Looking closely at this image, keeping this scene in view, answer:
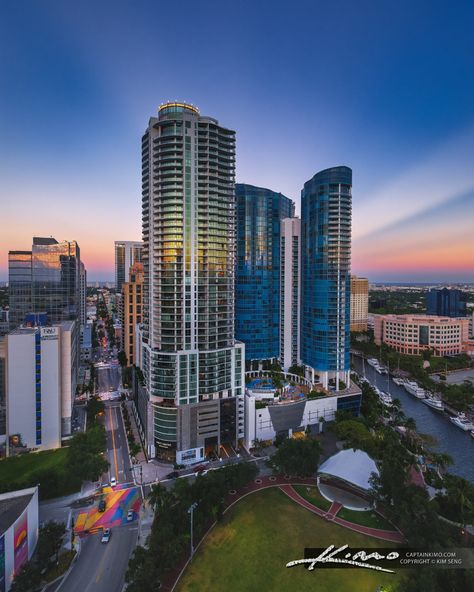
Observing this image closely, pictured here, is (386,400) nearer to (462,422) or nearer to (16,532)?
(462,422)

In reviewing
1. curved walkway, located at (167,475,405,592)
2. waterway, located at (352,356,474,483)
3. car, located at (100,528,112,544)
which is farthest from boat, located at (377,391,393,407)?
car, located at (100,528,112,544)

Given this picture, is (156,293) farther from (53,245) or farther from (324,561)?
(53,245)

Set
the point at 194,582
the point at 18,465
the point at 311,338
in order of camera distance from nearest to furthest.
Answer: the point at 194,582
the point at 18,465
the point at 311,338

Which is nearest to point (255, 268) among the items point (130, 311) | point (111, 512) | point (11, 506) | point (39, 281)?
point (130, 311)

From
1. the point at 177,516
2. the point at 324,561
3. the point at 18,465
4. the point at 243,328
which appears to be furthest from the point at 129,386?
the point at 324,561

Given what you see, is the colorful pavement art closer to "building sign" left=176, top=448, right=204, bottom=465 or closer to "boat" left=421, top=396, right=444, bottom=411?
"building sign" left=176, top=448, right=204, bottom=465

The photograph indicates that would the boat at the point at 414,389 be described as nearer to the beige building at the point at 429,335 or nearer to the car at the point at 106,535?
the beige building at the point at 429,335

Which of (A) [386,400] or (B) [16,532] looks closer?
(B) [16,532]
